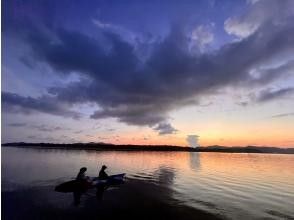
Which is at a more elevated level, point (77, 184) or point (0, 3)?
point (0, 3)

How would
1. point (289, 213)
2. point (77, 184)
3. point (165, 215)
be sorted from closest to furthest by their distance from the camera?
point (165, 215) < point (289, 213) < point (77, 184)

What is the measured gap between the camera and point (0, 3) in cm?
1508

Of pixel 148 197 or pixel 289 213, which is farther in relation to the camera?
pixel 148 197

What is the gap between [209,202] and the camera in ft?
88.5

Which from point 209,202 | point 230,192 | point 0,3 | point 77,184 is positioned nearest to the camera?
point 0,3

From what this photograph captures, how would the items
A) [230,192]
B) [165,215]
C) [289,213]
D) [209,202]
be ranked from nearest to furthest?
[165,215]
[289,213]
[209,202]
[230,192]

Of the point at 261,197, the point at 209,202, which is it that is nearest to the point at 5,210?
the point at 209,202

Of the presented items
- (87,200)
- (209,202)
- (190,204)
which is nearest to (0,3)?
(87,200)

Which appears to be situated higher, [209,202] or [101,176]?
[101,176]

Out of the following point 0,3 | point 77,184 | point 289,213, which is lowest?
point 289,213

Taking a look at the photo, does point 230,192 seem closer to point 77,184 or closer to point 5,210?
point 77,184

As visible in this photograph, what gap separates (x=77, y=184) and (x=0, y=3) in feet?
63.6

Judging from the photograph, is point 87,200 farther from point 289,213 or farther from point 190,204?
point 289,213

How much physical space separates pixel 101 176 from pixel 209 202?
46.5 ft
